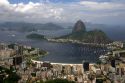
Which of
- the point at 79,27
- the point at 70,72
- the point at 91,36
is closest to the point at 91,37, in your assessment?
the point at 91,36

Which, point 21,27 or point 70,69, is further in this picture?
point 21,27

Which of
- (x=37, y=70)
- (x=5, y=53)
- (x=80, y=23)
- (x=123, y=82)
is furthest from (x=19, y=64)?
(x=80, y=23)

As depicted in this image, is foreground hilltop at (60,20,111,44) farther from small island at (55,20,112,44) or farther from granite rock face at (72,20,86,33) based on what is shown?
granite rock face at (72,20,86,33)

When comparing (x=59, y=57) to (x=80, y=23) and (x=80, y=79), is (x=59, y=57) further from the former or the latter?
(x=80, y=23)

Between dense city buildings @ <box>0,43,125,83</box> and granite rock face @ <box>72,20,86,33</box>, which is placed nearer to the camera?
dense city buildings @ <box>0,43,125,83</box>

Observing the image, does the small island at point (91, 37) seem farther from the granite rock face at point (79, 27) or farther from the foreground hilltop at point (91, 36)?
the granite rock face at point (79, 27)

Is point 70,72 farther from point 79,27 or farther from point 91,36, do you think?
point 79,27

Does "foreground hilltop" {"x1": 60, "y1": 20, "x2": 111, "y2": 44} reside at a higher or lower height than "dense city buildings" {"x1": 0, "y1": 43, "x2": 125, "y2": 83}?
lower

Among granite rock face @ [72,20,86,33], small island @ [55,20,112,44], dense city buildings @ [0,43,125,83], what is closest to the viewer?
dense city buildings @ [0,43,125,83]

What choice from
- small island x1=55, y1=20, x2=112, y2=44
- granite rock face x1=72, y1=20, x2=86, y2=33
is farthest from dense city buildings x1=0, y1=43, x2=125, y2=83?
granite rock face x1=72, y1=20, x2=86, y2=33

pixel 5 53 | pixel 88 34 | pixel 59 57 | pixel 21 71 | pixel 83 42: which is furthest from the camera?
pixel 88 34

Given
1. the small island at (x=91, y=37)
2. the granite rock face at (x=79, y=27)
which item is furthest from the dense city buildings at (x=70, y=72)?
the granite rock face at (x=79, y=27)
